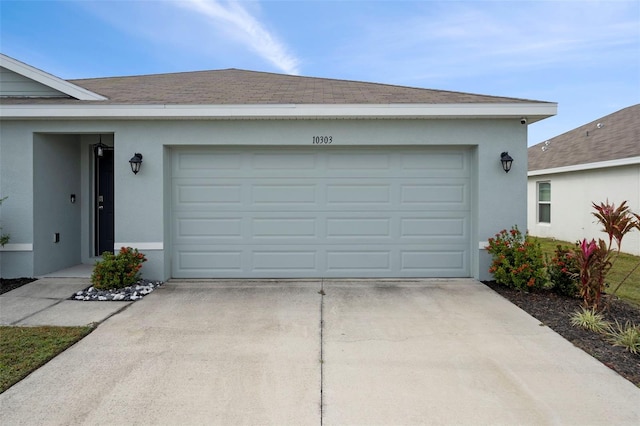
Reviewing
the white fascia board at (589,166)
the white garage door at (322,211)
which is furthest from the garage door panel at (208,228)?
the white fascia board at (589,166)

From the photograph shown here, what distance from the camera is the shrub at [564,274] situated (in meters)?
5.48

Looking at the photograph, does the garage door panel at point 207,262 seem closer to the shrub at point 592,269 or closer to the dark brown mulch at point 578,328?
the dark brown mulch at point 578,328

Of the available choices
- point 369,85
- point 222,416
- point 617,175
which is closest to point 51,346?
point 222,416

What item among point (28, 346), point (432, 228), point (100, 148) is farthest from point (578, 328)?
point (100, 148)

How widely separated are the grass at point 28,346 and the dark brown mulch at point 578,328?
5408 mm

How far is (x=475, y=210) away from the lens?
639cm

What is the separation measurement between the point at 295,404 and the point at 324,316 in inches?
74.4

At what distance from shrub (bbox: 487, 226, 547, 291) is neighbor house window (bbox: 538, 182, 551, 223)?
9.05m

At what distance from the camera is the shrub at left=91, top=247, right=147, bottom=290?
224 inches

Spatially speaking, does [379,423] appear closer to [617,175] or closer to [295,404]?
[295,404]

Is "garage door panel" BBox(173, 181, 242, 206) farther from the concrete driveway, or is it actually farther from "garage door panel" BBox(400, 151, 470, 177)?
"garage door panel" BBox(400, 151, 470, 177)

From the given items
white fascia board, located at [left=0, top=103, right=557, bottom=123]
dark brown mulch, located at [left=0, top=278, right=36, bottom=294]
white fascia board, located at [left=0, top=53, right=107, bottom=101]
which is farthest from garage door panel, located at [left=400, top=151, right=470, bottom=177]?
dark brown mulch, located at [left=0, top=278, right=36, bottom=294]

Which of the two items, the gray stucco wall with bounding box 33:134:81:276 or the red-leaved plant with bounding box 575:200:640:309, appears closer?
the red-leaved plant with bounding box 575:200:640:309

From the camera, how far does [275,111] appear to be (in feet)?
19.8
